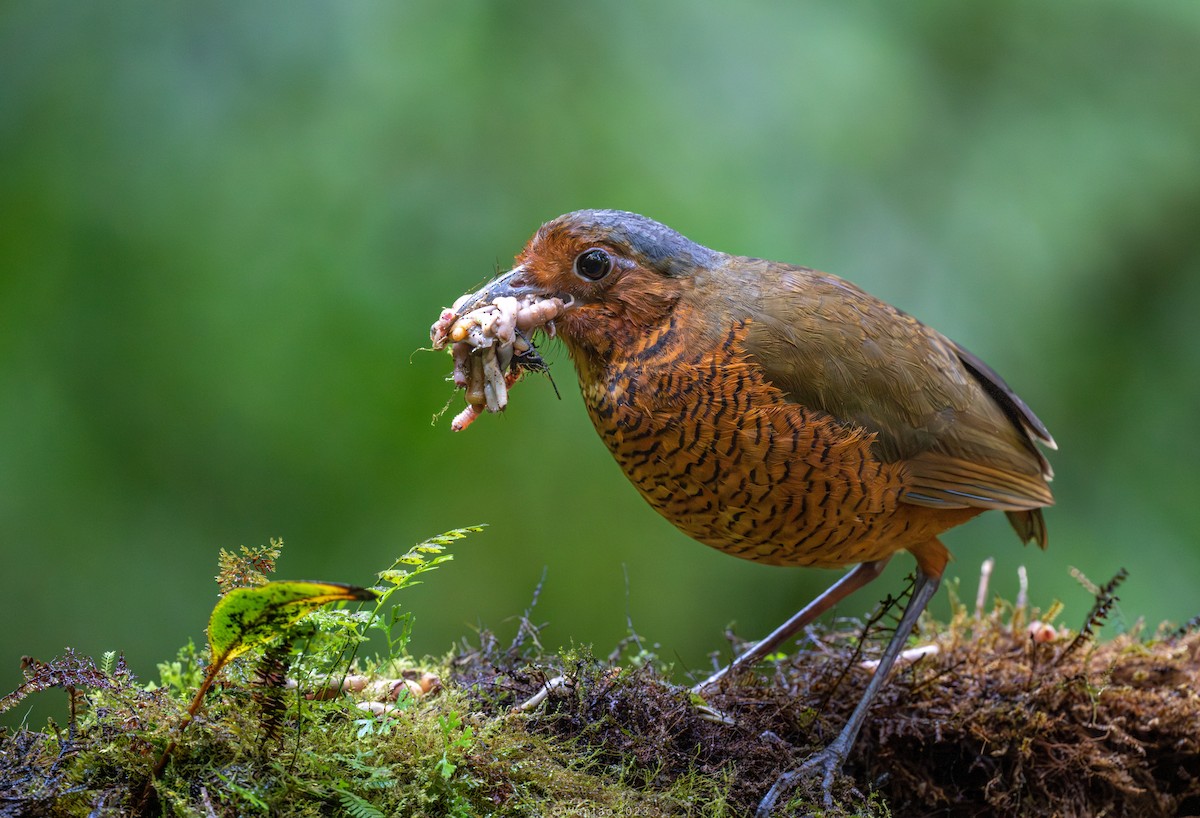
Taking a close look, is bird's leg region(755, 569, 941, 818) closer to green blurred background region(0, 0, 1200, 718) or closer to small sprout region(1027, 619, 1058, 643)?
small sprout region(1027, 619, 1058, 643)

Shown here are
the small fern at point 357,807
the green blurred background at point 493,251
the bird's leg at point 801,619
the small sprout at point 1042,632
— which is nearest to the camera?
the small fern at point 357,807

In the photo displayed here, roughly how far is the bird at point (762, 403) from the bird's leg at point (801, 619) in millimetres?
29

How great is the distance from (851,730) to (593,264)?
1.40 m

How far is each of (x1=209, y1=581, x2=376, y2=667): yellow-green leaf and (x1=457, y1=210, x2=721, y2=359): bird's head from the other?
121cm

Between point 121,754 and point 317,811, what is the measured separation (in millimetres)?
370

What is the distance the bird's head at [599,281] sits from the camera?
2.77m

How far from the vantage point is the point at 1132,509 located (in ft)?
14.0

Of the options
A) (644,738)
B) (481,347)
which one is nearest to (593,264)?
(481,347)

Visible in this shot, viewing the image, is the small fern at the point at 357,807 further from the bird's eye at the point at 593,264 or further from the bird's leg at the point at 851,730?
the bird's eye at the point at 593,264

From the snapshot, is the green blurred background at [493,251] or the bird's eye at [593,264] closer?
the bird's eye at [593,264]

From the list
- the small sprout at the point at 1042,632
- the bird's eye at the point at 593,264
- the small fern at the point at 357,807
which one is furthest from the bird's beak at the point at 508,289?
the small sprout at the point at 1042,632

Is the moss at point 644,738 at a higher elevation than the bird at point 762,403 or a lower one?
lower

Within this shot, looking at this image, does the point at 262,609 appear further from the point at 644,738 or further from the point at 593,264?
the point at 593,264

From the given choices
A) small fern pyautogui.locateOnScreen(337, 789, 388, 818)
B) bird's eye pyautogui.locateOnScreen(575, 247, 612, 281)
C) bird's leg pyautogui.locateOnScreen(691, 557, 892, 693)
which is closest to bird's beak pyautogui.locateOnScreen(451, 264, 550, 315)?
bird's eye pyautogui.locateOnScreen(575, 247, 612, 281)
